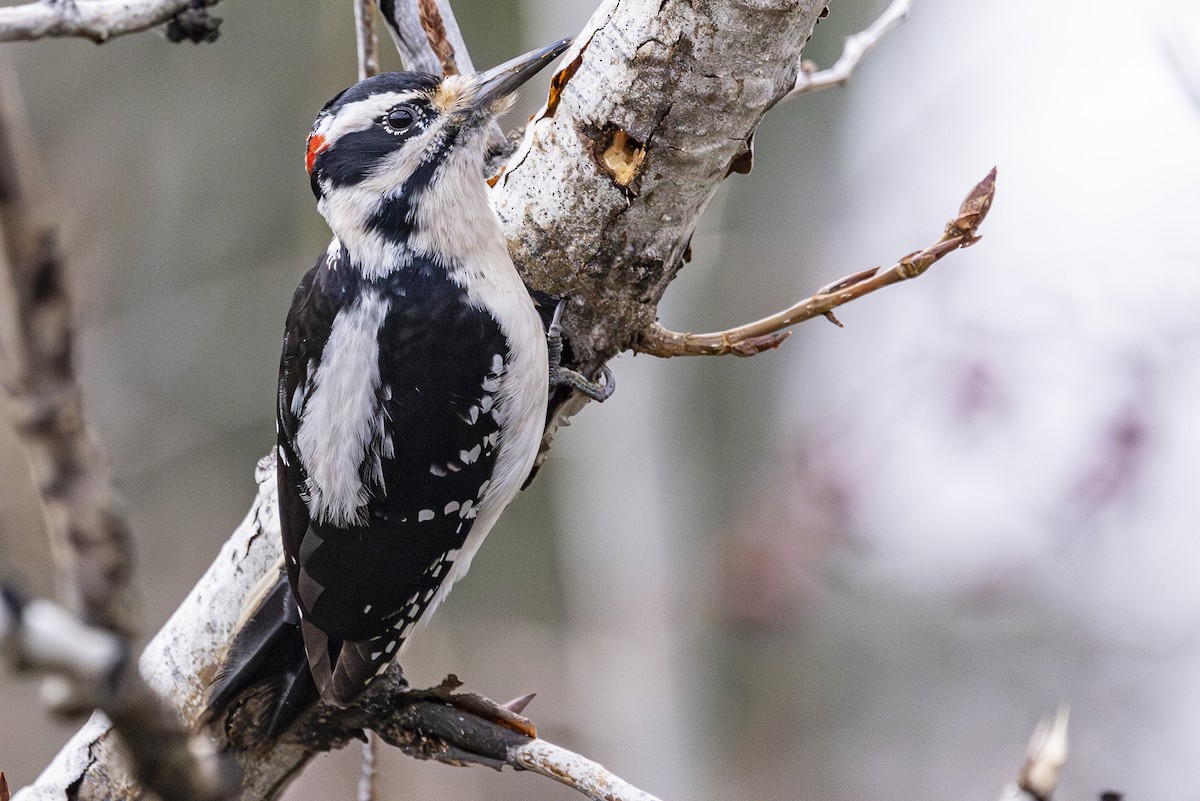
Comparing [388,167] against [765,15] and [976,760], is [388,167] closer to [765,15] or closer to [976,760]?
[765,15]

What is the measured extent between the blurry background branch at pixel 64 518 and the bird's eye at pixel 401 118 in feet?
5.79

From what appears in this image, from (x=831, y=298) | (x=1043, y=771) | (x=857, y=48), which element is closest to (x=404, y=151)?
(x=831, y=298)

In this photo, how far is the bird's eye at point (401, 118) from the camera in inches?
87.7

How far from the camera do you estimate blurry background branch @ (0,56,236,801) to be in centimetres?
43

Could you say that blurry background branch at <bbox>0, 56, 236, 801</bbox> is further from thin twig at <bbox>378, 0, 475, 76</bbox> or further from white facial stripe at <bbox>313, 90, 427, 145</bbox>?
thin twig at <bbox>378, 0, 475, 76</bbox>

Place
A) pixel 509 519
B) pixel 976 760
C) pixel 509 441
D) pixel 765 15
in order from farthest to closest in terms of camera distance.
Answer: pixel 509 519 → pixel 976 760 → pixel 509 441 → pixel 765 15

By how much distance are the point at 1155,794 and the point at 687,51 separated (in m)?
4.52

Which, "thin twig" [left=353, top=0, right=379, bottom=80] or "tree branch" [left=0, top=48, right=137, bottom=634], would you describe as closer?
"tree branch" [left=0, top=48, right=137, bottom=634]

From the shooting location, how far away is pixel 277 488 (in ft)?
7.02

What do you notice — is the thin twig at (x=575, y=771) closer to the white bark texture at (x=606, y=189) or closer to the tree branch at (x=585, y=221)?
the tree branch at (x=585, y=221)

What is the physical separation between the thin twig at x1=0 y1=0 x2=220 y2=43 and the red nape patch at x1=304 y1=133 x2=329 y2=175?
1.19 ft

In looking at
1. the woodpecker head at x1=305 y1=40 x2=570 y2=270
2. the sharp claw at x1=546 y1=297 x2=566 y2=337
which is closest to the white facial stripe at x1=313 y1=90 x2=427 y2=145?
the woodpecker head at x1=305 y1=40 x2=570 y2=270

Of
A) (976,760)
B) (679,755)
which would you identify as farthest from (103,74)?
(976,760)

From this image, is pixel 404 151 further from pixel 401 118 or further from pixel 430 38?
pixel 430 38
